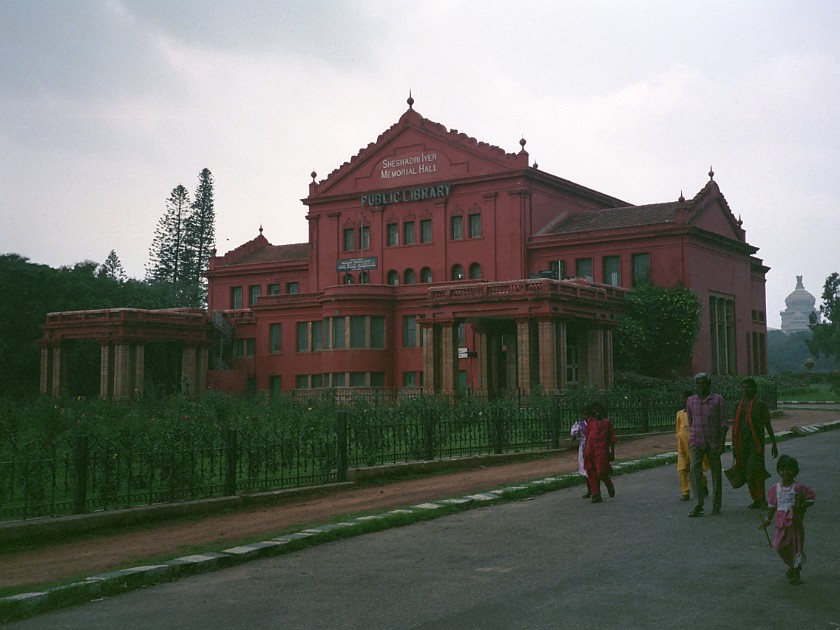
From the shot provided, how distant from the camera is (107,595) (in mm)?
8781

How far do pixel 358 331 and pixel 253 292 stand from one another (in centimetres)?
1618

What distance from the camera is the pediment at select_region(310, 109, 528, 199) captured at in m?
50.3

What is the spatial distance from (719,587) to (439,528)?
186 inches

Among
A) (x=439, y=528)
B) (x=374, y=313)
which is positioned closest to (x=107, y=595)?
(x=439, y=528)

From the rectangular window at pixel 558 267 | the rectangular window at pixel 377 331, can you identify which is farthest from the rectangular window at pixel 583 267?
the rectangular window at pixel 377 331

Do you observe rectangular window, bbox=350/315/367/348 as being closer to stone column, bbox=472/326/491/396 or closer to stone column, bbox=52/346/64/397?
stone column, bbox=472/326/491/396

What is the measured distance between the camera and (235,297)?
6309cm

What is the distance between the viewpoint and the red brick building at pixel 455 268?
43094 mm

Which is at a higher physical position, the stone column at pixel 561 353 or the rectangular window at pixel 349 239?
the rectangular window at pixel 349 239

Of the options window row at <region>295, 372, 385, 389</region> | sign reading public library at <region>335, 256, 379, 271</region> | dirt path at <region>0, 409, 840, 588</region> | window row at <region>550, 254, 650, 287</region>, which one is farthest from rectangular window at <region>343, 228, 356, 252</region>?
dirt path at <region>0, 409, 840, 588</region>

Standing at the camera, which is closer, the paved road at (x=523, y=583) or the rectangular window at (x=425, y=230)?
the paved road at (x=523, y=583)

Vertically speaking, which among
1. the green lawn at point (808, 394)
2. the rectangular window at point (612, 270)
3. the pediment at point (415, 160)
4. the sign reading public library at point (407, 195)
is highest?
the pediment at point (415, 160)

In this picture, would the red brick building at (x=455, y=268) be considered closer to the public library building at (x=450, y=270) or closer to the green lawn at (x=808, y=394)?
the public library building at (x=450, y=270)

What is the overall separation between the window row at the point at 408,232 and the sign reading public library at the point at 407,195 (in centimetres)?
126
